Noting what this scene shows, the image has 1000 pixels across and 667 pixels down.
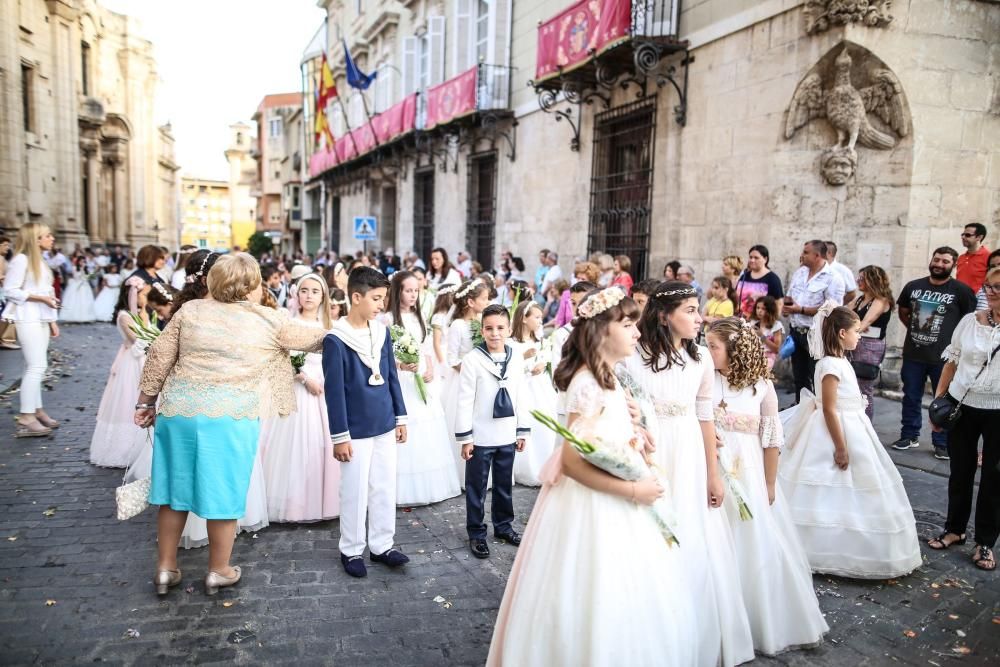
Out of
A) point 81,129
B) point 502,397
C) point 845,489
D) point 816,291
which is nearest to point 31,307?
point 502,397

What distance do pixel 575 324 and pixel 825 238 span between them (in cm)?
670

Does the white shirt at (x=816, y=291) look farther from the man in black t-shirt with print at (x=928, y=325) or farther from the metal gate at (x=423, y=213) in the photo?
Answer: the metal gate at (x=423, y=213)

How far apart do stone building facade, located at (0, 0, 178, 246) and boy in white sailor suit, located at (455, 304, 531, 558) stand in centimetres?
2126

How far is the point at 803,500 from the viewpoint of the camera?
4207mm

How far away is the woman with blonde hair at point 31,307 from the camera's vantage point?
675cm

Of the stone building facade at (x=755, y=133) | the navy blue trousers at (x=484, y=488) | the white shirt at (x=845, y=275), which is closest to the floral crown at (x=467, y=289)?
the navy blue trousers at (x=484, y=488)

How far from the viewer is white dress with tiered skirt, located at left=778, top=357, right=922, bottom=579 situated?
405cm

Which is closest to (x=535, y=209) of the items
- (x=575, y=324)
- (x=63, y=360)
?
(x=63, y=360)

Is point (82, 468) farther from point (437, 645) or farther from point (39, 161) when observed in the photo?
point (39, 161)

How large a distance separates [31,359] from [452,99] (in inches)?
494

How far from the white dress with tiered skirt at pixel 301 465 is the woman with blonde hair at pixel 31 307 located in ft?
11.6

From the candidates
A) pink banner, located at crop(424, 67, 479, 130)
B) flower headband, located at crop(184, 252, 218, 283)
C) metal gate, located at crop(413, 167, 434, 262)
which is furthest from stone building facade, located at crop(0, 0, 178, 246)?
flower headband, located at crop(184, 252, 218, 283)

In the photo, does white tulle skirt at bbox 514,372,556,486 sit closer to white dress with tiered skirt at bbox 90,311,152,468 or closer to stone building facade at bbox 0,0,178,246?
white dress with tiered skirt at bbox 90,311,152,468

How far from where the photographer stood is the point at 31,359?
6.97 meters
